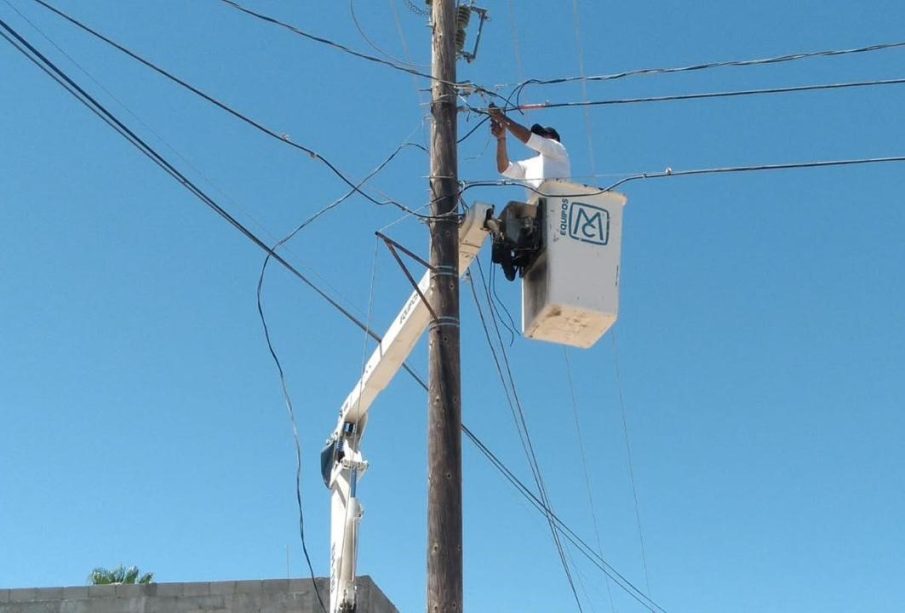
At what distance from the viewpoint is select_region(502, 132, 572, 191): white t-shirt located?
28.0 ft

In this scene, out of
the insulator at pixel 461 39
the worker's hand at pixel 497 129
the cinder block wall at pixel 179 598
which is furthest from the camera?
the cinder block wall at pixel 179 598

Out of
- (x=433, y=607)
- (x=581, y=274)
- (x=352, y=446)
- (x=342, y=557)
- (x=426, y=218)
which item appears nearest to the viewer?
(x=433, y=607)

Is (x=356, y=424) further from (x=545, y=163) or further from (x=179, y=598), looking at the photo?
(x=179, y=598)

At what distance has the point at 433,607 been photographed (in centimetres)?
736

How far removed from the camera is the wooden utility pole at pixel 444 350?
7.50 m

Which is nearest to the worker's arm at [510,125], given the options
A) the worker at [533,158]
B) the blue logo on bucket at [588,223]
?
the worker at [533,158]

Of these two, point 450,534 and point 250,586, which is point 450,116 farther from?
point 250,586

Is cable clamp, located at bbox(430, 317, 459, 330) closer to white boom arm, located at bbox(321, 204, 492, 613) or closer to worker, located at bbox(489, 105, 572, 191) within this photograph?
white boom arm, located at bbox(321, 204, 492, 613)

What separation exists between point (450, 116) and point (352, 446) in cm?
289

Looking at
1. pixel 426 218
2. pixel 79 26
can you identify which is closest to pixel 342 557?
pixel 426 218

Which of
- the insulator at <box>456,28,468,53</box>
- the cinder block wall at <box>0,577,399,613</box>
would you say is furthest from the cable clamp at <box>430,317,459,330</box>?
the cinder block wall at <box>0,577,399,613</box>

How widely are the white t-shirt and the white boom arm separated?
0.41 m

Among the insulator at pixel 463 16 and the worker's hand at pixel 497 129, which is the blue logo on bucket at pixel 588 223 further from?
the insulator at pixel 463 16

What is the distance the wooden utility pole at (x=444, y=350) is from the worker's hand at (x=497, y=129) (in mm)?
328
